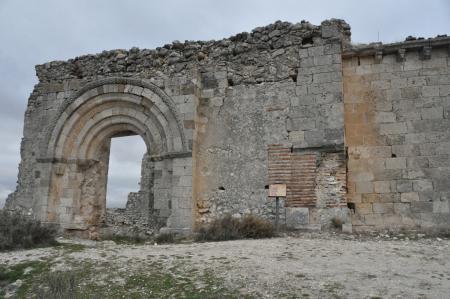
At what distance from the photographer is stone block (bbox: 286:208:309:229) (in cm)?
810

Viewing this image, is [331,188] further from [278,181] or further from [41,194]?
[41,194]

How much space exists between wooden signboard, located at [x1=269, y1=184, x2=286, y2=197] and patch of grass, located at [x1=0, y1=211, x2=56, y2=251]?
4.25 m

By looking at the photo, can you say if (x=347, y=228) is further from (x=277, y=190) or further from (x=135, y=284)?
(x=135, y=284)

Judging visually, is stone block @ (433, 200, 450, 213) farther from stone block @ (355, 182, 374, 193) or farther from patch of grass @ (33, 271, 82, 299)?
patch of grass @ (33, 271, 82, 299)

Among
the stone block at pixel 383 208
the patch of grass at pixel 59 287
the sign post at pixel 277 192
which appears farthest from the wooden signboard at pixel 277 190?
the patch of grass at pixel 59 287

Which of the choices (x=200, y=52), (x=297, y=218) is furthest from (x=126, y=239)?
(x=200, y=52)

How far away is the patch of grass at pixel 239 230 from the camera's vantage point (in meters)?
7.82

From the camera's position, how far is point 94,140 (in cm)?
1024

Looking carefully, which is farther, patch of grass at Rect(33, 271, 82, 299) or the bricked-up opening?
the bricked-up opening

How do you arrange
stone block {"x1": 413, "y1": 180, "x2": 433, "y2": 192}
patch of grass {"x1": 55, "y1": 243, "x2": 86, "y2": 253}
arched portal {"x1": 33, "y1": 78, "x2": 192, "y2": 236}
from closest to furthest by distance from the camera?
patch of grass {"x1": 55, "y1": 243, "x2": 86, "y2": 253} < stone block {"x1": 413, "y1": 180, "x2": 433, "y2": 192} < arched portal {"x1": 33, "y1": 78, "x2": 192, "y2": 236}

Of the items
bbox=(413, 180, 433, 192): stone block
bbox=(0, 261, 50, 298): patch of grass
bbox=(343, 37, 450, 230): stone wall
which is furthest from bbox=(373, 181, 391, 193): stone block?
bbox=(0, 261, 50, 298): patch of grass

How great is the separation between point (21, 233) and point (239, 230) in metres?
3.99

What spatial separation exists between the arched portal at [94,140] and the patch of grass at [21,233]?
56.9 inches

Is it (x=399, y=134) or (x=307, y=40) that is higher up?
(x=307, y=40)
